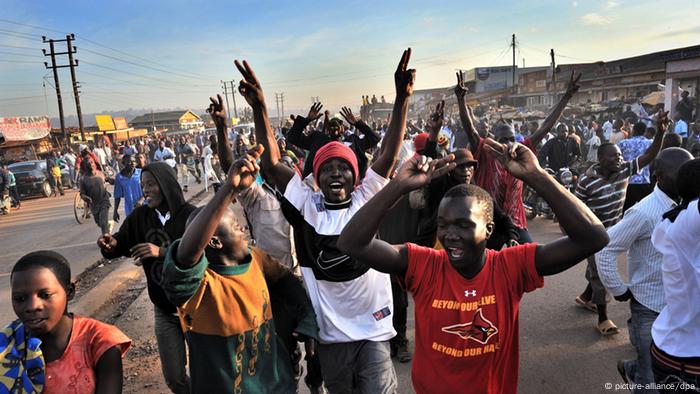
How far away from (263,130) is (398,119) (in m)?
0.90

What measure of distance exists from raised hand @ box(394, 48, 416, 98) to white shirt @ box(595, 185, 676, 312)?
4.98 feet

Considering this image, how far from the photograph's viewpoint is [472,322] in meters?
1.95

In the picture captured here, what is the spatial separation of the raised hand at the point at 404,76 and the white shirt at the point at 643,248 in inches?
59.8

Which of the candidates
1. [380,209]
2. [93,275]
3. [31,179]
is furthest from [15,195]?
[380,209]

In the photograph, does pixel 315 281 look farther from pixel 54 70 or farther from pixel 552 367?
pixel 54 70

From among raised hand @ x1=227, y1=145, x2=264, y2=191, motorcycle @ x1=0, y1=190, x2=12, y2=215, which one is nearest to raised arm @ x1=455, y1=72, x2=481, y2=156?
raised hand @ x1=227, y1=145, x2=264, y2=191

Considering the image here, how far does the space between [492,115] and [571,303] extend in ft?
89.3

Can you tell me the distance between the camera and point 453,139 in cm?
1529

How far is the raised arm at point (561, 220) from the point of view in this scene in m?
1.79

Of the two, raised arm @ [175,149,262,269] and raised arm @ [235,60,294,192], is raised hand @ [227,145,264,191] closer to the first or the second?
raised arm @ [175,149,262,269]

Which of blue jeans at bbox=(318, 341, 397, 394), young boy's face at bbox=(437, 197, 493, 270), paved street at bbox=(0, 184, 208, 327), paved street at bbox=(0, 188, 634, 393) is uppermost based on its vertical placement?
young boy's face at bbox=(437, 197, 493, 270)

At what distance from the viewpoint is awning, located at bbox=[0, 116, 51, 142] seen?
93.5 feet

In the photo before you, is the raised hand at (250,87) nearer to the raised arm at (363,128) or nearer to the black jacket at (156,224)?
the black jacket at (156,224)

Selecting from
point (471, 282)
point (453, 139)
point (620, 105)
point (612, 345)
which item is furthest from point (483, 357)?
point (620, 105)
